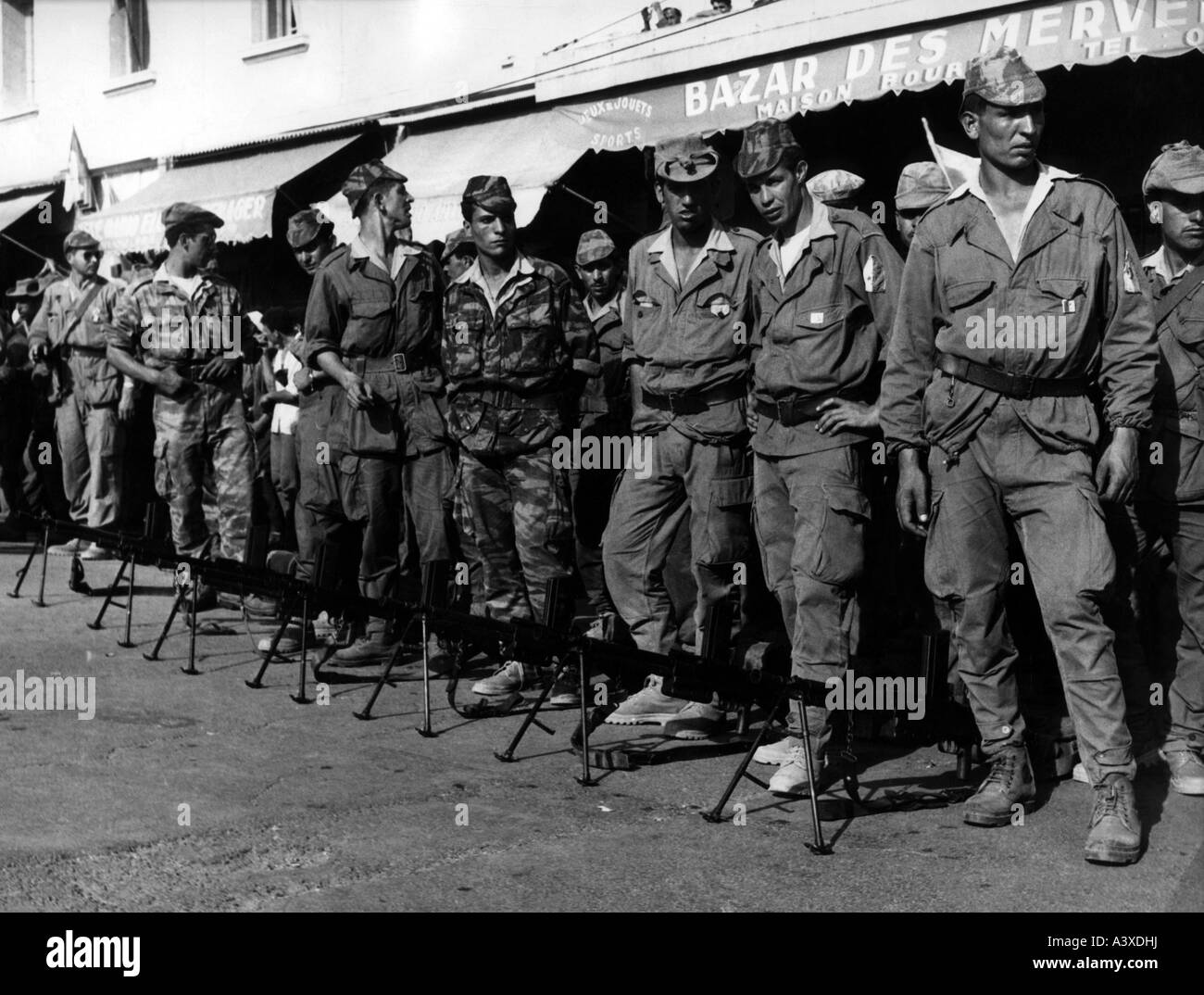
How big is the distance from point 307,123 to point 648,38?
7.57 metres

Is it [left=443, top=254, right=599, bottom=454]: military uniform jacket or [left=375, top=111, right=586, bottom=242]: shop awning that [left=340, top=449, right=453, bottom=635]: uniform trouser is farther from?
[left=375, top=111, right=586, bottom=242]: shop awning

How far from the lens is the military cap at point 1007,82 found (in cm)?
507

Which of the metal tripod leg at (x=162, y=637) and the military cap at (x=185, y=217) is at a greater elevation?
the military cap at (x=185, y=217)

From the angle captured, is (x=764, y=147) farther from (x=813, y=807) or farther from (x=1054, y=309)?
(x=813, y=807)

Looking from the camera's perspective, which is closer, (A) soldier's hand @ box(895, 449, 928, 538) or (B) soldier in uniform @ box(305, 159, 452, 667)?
(A) soldier's hand @ box(895, 449, 928, 538)

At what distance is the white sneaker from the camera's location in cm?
600

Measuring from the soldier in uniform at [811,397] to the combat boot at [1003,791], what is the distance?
655 mm

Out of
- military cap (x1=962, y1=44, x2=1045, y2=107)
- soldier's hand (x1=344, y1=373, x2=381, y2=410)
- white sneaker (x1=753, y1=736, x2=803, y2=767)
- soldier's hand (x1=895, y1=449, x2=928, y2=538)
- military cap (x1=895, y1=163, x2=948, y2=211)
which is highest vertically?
military cap (x1=962, y1=44, x2=1045, y2=107)

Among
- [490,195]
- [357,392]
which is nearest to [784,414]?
[490,195]

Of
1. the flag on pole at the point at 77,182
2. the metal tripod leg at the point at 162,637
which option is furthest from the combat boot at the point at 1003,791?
the flag on pole at the point at 77,182

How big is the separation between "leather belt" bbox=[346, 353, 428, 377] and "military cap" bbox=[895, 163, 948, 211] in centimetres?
248

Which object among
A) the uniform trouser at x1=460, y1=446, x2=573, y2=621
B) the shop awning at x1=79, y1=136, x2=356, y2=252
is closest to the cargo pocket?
the uniform trouser at x1=460, y1=446, x2=573, y2=621

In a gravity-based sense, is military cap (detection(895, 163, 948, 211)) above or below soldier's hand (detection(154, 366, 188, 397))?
above

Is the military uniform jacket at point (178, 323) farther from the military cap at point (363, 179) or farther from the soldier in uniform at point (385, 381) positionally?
the soldier in uniform at point (385, 381)
